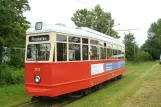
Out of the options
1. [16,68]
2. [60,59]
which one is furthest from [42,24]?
[16,68]

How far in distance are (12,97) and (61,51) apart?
321 centimetres

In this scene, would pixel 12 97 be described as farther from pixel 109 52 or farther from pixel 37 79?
pixel 109 52

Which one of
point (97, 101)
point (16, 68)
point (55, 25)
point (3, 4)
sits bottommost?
point (97, 101)

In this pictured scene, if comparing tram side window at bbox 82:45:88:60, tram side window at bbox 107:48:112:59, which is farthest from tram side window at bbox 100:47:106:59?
tram side window at bbox 82:45:88:60

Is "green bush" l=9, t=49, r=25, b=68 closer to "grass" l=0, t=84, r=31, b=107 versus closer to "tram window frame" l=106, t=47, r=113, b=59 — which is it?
"grass" l=0, t=84, r=31, b=107

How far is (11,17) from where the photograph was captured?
45.2 ft

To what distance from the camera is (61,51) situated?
Result: 10305 millimetres

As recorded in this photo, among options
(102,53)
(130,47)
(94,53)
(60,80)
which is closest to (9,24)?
(94,53)

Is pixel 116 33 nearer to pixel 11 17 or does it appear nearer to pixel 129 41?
pixel 129 41

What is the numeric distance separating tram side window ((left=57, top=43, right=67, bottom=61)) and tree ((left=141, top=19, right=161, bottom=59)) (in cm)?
7872

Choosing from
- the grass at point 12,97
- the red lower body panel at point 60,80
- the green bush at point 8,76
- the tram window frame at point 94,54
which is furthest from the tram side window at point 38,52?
the green bush at point 8,76

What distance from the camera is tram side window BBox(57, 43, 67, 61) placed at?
33.4 feet

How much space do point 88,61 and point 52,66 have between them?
2608 mm

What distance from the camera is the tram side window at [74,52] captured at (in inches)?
424
